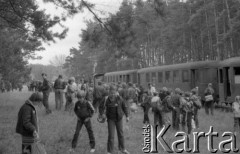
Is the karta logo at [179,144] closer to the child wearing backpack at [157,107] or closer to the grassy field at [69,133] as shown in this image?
the grassy field at [69,133]

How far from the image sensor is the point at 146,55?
2056 inches

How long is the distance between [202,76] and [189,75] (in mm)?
1005

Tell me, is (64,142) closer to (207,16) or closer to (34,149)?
(34,149)

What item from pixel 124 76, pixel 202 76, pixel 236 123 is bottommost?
pixel 236 123

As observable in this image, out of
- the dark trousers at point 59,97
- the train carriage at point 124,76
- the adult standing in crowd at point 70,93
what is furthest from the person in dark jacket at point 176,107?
→ the train carriage at point 124,76

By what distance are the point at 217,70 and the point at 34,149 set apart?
16270 millimetres

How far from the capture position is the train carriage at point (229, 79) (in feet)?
56.0

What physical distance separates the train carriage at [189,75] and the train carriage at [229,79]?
156cm

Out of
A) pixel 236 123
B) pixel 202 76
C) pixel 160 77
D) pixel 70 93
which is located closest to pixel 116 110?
pixel 236 123

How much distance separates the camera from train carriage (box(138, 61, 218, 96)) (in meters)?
20.6

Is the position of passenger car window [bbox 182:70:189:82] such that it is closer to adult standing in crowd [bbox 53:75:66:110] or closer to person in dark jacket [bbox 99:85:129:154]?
adult standing in crowd [bbox 53:75:66:110]

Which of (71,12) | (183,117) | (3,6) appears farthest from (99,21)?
(183,117)

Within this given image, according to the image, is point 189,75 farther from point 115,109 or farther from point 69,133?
point 115,109

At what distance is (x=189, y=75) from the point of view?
851 inches
